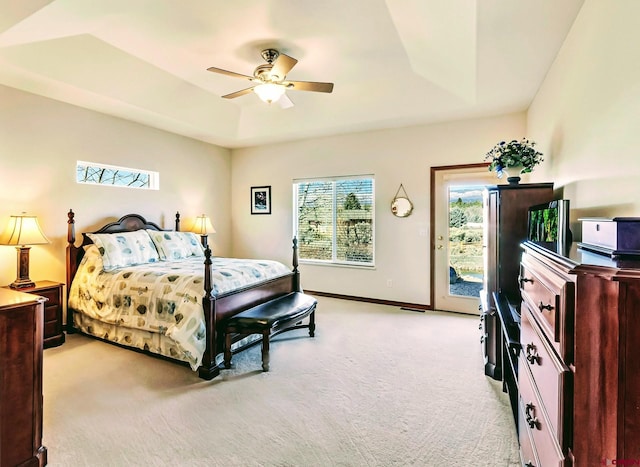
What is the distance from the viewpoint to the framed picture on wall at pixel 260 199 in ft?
20.3

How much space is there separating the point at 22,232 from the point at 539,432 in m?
4.43

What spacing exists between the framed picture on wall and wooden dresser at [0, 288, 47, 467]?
180 inches

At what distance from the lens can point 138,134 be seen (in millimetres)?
4840

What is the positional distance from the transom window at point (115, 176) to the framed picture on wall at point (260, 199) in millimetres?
1742

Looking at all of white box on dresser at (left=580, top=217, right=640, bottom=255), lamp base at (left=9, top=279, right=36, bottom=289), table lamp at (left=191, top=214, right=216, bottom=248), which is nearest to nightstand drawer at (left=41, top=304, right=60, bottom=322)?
lamp base at (left=9, top=279, right=36, bottom=289)

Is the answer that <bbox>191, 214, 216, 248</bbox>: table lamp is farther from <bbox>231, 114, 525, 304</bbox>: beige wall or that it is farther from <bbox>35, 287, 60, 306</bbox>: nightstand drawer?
<bbox>35, 287, 60, 306</bbox>: nightstand drawer

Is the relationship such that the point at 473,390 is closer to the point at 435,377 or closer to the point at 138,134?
the point at 435,377

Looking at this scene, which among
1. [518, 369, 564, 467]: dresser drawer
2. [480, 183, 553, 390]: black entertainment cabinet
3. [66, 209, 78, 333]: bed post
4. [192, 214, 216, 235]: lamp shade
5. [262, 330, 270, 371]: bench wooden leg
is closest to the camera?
[518, 369, 564, 467]: dresser drawer

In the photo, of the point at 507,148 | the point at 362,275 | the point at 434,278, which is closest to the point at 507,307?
the point at 507,148

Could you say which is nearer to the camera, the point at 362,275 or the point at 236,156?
the point at 362,275

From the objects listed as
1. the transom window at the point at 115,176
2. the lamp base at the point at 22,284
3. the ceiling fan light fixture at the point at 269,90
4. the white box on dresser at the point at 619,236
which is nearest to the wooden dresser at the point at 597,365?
the white box on dresser at the point at 619,236

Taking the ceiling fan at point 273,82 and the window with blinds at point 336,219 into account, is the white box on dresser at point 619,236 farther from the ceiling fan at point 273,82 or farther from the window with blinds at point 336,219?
the window with blinds at point 336,219

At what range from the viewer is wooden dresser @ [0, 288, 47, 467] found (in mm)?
1598

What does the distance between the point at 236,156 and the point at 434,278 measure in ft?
14.1
